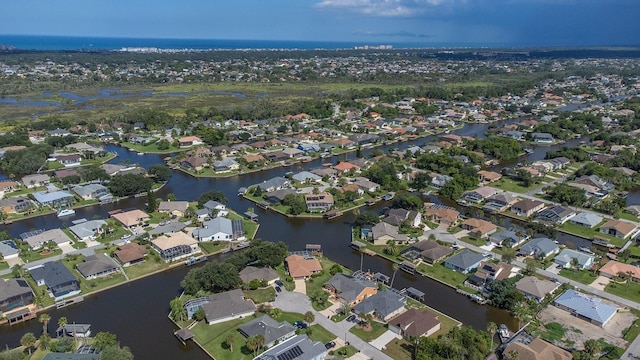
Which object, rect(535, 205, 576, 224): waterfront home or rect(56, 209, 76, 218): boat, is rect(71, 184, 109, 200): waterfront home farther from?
rect(535, 205, 576, 224): waterfront home

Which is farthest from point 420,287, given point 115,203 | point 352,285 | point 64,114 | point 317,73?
point 317,73

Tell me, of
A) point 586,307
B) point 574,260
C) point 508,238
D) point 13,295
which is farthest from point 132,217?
point 574,260

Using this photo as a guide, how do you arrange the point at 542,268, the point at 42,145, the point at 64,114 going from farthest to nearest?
the point at 64,114 → the point at 42,145 → the point at 542,268

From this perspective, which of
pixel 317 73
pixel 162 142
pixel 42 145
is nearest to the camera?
pixel 42 145

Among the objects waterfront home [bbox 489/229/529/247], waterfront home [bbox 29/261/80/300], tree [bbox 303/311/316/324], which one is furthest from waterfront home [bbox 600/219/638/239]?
waterfront home [bbox 29/261/80/300]

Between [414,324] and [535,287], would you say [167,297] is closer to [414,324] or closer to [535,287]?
[414,324]

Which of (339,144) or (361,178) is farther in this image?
(339,144)

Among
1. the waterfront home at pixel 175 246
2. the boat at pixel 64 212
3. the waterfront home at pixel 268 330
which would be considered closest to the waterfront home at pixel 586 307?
the waterfront home at pixel 268 330

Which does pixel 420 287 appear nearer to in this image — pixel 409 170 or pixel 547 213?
pixel 547 213
